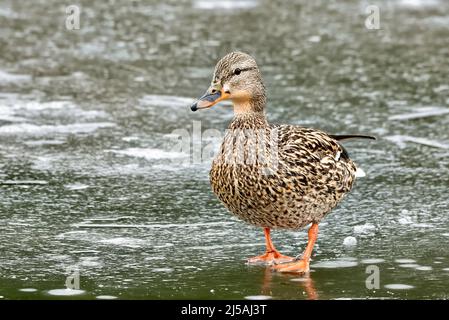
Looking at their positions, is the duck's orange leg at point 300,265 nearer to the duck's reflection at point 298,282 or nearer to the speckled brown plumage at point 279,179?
the duck's reflection at point 298,282

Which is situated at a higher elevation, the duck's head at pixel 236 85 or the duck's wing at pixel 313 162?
the duck's head at pixel 236 85

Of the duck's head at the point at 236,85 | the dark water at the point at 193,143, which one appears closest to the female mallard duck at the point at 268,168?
the duck's head at the point at 236,85

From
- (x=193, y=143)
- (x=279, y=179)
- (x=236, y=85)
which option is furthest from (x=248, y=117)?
(x=193, y=143)

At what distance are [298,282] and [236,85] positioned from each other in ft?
4.35

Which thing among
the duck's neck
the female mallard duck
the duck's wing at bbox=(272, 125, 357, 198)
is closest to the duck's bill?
the female mallard duck

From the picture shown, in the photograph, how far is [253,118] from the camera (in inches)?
247

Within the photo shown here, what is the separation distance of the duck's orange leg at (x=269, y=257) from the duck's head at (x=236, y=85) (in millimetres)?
822

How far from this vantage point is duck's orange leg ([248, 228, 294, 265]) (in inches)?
Answer: 233

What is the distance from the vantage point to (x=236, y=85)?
622cm

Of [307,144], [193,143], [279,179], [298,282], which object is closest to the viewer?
[298,282]

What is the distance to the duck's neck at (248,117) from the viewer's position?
624 centimetres

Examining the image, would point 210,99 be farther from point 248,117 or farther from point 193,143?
point 193,143
